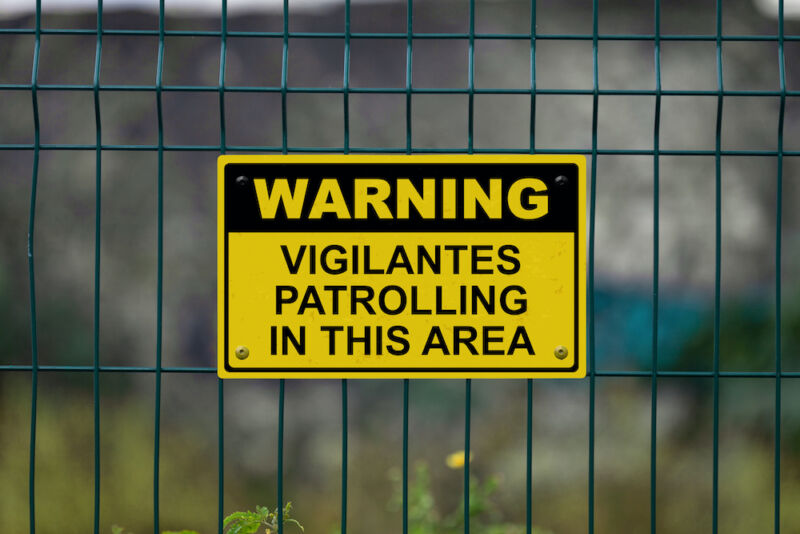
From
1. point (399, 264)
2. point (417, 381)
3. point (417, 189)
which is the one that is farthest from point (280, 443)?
point (417, 381)

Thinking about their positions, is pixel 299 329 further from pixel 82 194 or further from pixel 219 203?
pixel 82 194

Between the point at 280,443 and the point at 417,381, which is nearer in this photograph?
the point at 280,443

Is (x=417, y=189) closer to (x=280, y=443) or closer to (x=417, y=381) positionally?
(x=280, y=443)

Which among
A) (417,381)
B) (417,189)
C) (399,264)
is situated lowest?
(417,381)

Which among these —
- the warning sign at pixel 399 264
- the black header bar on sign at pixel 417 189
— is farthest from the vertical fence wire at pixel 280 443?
the black header bar on sign at pixel 417 189

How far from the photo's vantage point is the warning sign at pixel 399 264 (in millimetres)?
1486

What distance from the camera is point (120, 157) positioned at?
13.6 feet

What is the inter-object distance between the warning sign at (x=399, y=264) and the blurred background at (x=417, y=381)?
2.50 metres

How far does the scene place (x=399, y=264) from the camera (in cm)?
149

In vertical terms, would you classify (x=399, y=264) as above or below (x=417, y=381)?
above

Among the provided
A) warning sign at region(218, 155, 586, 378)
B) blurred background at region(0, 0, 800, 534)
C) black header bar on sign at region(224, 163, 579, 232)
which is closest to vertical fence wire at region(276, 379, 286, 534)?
warning sign at region(218, 155, 586, 378)

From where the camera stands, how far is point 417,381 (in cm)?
404

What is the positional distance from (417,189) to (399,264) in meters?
0.14

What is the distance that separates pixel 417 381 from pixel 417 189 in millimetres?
2628
